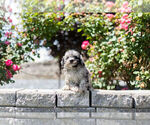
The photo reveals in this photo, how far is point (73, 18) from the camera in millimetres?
5402

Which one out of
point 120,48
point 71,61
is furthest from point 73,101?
point 120,48

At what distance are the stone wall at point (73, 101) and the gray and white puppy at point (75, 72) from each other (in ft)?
0.38

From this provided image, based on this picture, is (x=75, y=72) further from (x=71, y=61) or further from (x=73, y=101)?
(x=73, y=101)

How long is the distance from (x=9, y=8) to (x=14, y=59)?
1.50 metres

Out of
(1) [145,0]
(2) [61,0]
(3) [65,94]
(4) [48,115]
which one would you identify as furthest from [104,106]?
(2) [61,0]

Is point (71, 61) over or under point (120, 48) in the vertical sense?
under

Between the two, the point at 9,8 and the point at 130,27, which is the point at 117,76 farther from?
the point at 9,8

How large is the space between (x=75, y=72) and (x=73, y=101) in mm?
418

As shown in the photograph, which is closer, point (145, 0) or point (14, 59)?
point (145, 0)

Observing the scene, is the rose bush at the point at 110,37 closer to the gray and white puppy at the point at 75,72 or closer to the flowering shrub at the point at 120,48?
the flowering shrub at the point at 120,48

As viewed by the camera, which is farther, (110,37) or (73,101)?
(110,37)

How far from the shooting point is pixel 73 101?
3113 millimetres

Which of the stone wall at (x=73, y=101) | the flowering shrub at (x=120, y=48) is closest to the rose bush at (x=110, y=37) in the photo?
the flowering shrub at (x=120, y=48)

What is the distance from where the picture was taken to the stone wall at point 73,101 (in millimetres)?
3047
